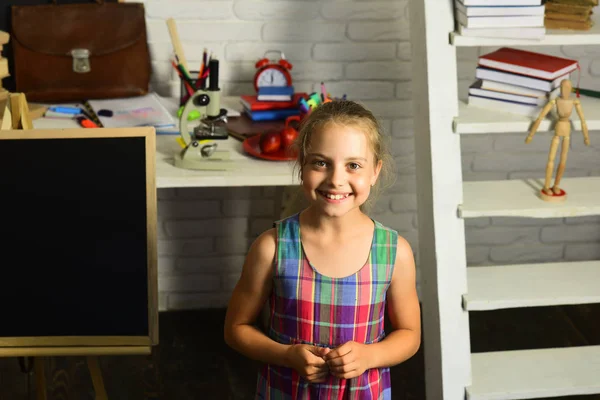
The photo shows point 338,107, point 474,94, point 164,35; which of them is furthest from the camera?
point 164,35

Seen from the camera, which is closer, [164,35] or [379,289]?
[379,289]

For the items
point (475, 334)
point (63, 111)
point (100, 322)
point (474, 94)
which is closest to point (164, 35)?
point (63, 111)

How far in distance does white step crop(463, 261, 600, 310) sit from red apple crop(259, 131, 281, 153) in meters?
0.64

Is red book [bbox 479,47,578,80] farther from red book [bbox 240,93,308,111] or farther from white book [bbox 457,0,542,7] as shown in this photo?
red book [bbox 240,93,308,111]

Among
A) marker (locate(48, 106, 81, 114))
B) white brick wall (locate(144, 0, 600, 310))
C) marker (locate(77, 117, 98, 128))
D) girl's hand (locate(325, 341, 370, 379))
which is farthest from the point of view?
white brick wall (locate(144, 0, 600, 310))

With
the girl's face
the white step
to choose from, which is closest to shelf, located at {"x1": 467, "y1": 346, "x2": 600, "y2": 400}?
the white step

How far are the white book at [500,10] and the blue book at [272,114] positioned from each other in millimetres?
679

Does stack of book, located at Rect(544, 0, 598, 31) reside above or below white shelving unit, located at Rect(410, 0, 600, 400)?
above

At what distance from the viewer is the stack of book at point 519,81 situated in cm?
228

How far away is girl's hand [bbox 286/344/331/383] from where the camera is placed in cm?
159

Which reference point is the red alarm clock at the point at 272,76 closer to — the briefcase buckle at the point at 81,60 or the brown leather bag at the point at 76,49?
the brown leather bag at the point at 76,49

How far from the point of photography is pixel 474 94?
237 centimetres

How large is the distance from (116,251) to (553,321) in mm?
1890

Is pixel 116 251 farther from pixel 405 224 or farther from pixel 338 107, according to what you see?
pixel 405 224
